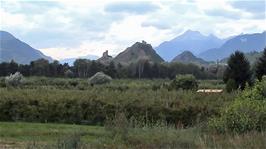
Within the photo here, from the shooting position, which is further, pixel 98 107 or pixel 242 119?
pixel 98 107

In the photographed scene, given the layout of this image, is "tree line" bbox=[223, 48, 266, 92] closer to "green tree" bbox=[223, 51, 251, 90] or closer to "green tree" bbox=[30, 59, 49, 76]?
"green tree" bbox=[223, 51, 251, 90]

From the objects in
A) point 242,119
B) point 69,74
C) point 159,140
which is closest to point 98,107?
point 242,119

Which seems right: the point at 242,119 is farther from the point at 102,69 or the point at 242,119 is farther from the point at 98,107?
the point at 102,69

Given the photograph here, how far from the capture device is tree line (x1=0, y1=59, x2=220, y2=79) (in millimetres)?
87250

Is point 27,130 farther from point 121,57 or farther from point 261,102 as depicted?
point 121,57

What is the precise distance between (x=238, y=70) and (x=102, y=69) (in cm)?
5220

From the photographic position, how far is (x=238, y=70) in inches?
1714

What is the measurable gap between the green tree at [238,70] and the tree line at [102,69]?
46702 millimetres

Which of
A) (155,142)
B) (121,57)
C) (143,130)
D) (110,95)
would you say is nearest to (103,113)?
(110,95)

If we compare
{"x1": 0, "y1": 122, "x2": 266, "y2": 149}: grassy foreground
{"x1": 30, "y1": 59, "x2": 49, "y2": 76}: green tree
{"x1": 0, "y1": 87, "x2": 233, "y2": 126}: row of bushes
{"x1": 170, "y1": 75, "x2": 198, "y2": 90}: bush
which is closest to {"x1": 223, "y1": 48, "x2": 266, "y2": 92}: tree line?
{"x1": 170, "y1": 75, "x2": 198, "y2": 90}: bush

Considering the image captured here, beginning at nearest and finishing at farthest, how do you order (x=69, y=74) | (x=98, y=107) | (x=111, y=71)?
(x=98, y=107)
(x=69, y=74)
(x=111, y=71)

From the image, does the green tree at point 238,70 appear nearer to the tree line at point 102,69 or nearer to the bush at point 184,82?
the bush at point 184,82

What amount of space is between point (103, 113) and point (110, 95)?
2195 millimetres

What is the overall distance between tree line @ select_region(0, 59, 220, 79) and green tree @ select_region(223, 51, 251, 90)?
46.7 meters
